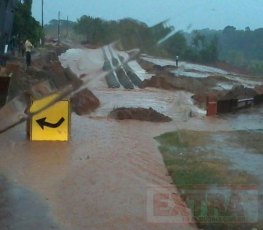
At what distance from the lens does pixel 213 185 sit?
8.20 meters

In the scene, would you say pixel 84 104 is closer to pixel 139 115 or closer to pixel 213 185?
pixel 139 115

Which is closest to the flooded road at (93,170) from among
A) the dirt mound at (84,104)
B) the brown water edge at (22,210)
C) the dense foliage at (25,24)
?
the brown water edge at (22,210)

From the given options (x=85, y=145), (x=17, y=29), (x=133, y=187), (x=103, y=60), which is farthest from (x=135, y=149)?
(x=17, y=29)

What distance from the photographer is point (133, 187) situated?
8367mm

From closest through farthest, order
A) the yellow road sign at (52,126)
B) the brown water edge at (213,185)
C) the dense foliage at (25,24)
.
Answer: the brown water edge at (213,185)
the yellow road sign at (52,126)
the dense foliage at (25,24)

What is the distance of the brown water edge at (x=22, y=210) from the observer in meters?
6.41

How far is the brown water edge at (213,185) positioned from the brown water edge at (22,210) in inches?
75.7

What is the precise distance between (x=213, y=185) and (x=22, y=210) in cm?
298

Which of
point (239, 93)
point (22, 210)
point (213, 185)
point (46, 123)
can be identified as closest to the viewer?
point (22, 210)

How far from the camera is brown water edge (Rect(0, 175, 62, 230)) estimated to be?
6414mm

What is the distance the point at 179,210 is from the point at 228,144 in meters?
6.23

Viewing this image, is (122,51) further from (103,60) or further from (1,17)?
(1,17)

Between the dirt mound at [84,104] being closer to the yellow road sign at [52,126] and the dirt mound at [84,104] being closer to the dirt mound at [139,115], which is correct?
the dirt mound at [139,115]

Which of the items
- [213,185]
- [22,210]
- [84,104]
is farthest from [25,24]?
[22,210]
